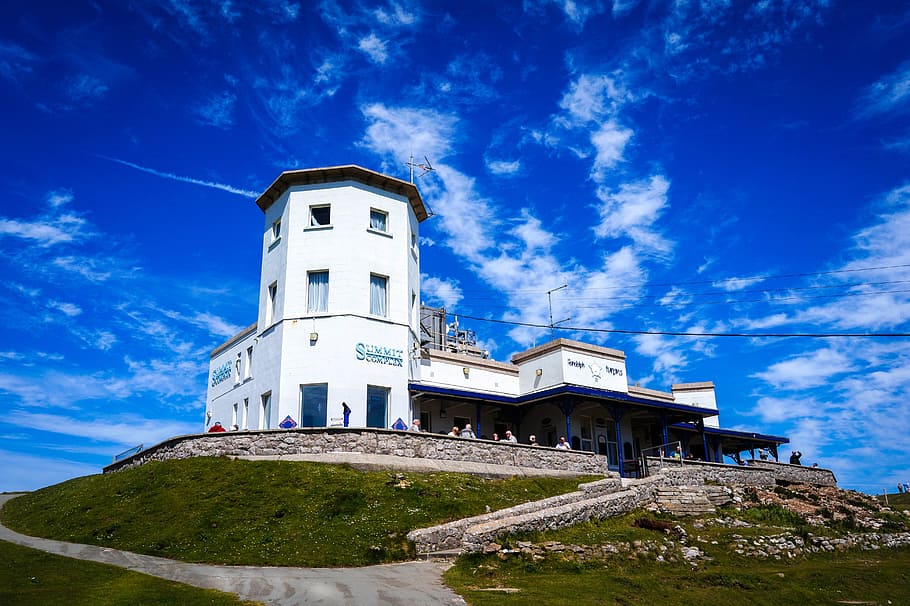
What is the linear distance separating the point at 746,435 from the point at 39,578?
4690cm

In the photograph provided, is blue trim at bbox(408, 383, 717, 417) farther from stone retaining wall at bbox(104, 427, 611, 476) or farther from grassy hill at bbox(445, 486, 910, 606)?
grassy hill at bbox(445, 486, 910, 606)

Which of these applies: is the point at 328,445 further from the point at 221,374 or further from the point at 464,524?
the point at 221,374

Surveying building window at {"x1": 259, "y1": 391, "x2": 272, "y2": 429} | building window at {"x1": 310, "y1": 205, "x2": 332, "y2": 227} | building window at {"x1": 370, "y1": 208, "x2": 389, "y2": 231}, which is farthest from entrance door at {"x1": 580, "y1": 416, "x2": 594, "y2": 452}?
building window at {"x1": 310, "y1": 205, "x2": 332, "y2": 227}

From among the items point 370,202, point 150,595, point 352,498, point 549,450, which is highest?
point 370,202

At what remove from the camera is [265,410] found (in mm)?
34906

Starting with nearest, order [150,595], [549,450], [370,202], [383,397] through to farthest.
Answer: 1. [150,595]
2. [549,450]
3. [383,397]
4. [370,202]

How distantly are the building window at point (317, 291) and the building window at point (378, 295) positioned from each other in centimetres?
209

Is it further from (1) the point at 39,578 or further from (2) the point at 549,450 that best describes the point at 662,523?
(1) the point at 39,578

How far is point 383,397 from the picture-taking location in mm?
34219

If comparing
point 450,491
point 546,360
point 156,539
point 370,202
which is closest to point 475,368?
point 546,360

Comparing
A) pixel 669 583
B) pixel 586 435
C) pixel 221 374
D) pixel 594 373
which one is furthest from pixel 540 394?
pixel 669 583

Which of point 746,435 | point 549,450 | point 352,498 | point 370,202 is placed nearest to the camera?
point 352,498

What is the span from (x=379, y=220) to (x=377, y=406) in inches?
364

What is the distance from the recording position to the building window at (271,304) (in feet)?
119
